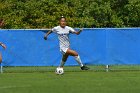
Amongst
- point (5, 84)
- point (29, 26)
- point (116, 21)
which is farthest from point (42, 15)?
point (5, 84)

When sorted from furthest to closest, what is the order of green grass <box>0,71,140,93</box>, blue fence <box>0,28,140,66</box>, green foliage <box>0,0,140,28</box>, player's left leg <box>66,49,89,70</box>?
1. green foliage <box>0,0,140,28</box>
2. blue fence <box>0,28,140,66</box>
3. player's left leg <box>66,49,89,70</box>
4. green grass <box>0,71,140,93</box>

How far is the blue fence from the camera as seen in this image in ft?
63.7

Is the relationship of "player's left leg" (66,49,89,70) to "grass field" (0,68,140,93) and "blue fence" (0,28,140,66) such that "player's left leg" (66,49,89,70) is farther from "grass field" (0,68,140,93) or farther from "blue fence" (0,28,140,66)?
"grass field" (0,68,140,93)

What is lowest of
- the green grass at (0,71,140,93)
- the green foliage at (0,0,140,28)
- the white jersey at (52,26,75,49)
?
the green foliage at (0,0,140,28)

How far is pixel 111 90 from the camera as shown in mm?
12594

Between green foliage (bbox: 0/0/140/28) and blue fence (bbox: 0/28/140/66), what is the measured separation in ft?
34.3

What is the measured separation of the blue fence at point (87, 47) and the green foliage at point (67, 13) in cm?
1045

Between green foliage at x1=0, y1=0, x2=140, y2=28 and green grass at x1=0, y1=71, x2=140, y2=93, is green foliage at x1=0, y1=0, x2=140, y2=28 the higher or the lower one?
the lower one

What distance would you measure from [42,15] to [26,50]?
441 inches

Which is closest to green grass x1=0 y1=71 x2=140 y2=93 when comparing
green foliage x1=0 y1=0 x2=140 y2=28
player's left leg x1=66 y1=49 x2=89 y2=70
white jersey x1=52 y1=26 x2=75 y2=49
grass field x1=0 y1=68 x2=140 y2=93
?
grass field x1=0 y1=68 x2=140 y2=93

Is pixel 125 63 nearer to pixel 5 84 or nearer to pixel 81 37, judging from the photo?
pixel 81 37

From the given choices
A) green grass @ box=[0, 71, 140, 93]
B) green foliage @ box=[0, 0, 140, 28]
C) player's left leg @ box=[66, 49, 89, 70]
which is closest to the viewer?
green grass @ box=[0, 71, 140, 93]

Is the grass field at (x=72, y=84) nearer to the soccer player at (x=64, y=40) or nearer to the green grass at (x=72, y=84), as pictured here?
the green grass at (x=72, y=84)

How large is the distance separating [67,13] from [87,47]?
11.3 m
